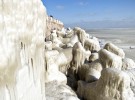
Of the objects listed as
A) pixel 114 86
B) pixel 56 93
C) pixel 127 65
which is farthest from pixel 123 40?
pixel 56 93

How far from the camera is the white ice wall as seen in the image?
6.89 feet

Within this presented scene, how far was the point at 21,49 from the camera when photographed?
8.25 feet

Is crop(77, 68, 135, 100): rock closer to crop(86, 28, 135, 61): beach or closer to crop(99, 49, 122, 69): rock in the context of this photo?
crop(99, 49, 122, 69): rock

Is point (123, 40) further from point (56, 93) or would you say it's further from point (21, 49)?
point (21, 49)

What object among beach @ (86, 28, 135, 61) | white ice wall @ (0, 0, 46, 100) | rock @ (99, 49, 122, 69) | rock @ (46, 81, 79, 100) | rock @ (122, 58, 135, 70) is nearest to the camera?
white ice wall @ (0, 0, 46, 100)

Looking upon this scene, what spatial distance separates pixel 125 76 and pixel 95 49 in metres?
4.88

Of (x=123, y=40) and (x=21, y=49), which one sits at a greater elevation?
(x=21, y=49)

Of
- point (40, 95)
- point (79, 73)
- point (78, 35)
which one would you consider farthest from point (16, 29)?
point (78, 35)

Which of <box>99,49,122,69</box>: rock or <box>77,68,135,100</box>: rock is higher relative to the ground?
<box>99,49,122,69</box>: rock

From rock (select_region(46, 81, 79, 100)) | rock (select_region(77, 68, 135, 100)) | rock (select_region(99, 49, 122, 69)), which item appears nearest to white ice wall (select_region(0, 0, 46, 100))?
rock (select_region(46, 81, 79, 100))

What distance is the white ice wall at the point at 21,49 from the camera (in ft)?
6.89

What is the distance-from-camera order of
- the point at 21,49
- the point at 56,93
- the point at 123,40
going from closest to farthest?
the point at 21,49 → the point at 56,93 → the point at 123,40

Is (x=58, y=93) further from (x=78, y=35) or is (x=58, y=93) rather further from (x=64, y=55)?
(x=78, y=35)

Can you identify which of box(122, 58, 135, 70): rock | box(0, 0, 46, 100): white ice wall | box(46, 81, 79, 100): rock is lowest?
box(46, 81, 79, 100): rock
